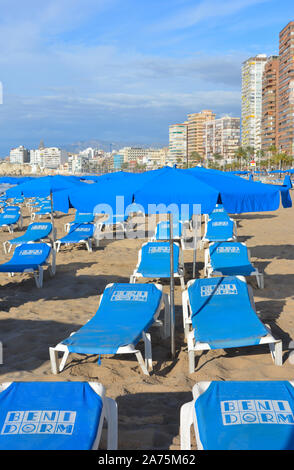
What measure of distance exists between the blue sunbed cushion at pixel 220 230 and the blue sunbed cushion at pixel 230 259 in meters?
2.01

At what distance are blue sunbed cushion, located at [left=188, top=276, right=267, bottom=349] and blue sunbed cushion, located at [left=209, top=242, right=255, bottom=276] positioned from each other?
136 cm

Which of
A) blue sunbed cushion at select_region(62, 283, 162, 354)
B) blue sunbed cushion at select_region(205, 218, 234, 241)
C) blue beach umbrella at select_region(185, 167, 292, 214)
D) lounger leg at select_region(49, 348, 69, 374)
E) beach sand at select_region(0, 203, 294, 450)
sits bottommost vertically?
beach sand at select_region(0, 203, 294, 450)

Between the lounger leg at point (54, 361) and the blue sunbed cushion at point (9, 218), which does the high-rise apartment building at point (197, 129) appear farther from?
the lounger leg at point (54, 361)

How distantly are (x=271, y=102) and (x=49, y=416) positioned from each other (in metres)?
119

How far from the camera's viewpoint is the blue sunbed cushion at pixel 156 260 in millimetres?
6461

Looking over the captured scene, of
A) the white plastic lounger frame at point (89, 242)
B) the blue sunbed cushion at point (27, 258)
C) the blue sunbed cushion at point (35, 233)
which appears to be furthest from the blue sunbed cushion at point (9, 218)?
the blue sunbed cushion at point (27, 258)

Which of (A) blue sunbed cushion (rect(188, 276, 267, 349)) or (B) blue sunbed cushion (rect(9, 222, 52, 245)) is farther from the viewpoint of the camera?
(B) blue sunbed cushion (rect(9, 222, 52, 245))

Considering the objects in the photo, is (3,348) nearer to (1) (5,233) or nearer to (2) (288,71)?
(1) (5,233)

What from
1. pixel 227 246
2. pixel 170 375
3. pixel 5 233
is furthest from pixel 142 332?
pixel 5 233

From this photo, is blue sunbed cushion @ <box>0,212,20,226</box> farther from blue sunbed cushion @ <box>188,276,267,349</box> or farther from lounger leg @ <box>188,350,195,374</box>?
lounger leg @ <box>188,350,195,374</box>

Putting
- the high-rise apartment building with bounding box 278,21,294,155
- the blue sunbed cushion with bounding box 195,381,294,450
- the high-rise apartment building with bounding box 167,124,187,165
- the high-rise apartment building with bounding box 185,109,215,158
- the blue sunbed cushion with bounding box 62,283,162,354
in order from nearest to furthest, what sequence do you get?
the blue sunbed cushion with bounding box 195,381,294,450 → the blue sunbed cushion with bounding box 62,283,162,354 → the high-rise apartment building with bounding box 278,21,294,155 → the high-rise apartment building with bounding box 185,109,215,158 → the high-rise apartment building with bounding box 167,124,187,165

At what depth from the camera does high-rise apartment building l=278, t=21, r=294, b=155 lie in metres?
94.5

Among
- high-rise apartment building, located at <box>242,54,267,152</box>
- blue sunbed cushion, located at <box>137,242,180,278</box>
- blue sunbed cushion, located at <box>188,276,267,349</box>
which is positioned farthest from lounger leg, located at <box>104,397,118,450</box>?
high-rise apartment building, located at <box>242,54,267,152</box>
